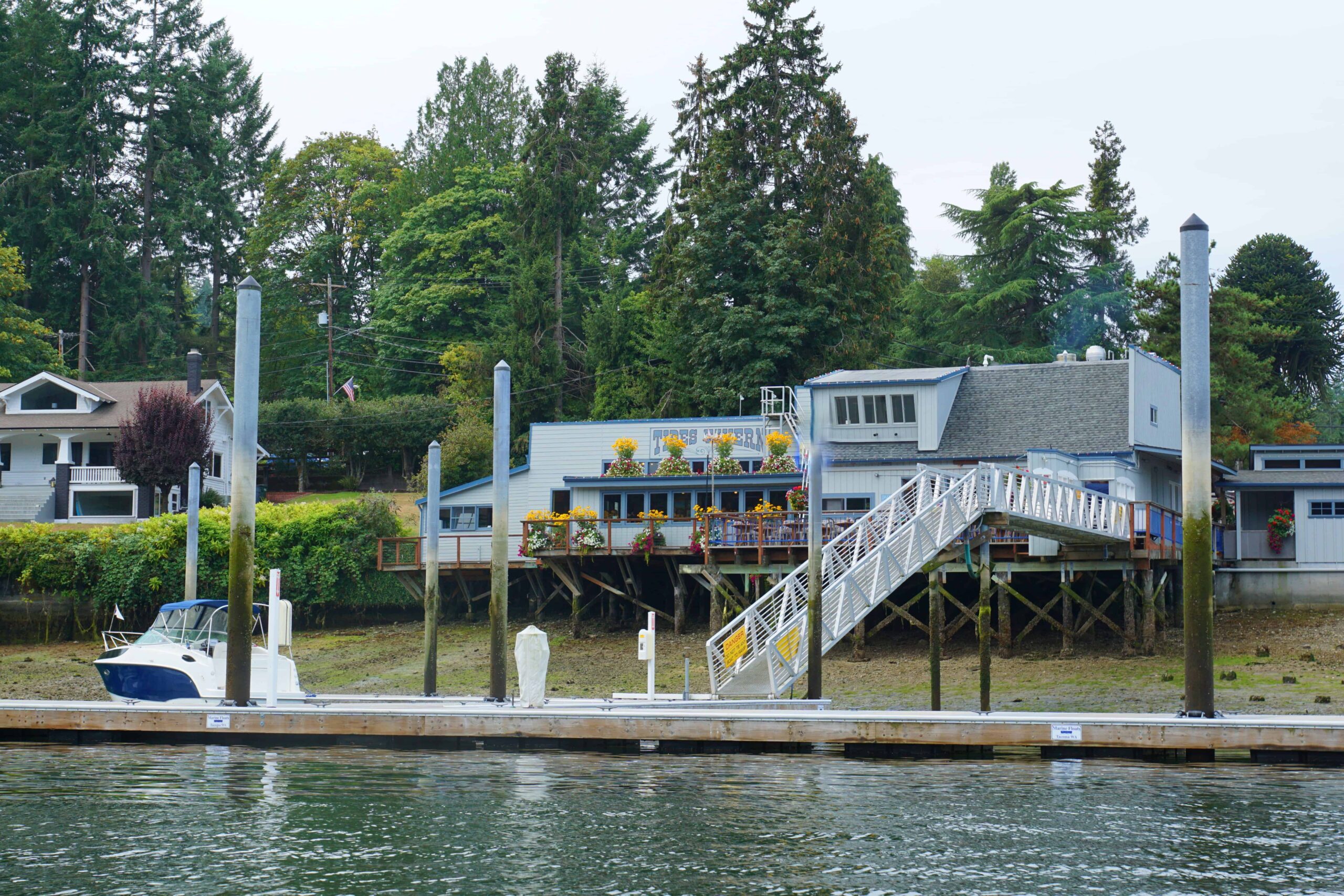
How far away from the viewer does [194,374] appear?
61.3 metres

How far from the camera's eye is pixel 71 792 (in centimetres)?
2039

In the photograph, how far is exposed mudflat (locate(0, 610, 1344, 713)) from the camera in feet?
101

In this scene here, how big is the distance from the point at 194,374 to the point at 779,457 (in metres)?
28.3

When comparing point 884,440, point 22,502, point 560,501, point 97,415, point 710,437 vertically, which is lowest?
point 560,501

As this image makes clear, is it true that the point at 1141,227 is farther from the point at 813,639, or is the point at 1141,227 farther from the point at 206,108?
the point at 813,639

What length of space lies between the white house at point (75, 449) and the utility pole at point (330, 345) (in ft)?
30.0

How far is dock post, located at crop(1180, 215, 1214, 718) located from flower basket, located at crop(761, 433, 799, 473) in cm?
2090

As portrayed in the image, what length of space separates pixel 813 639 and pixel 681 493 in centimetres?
1715

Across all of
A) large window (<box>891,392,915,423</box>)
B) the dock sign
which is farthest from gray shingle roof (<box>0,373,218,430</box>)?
the dock sign

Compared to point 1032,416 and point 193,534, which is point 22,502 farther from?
point 1032,416

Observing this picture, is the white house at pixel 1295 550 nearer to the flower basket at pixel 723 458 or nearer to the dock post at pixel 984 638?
the flower basket at pixel 723 458

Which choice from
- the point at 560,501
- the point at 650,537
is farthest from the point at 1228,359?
the point at 650,537

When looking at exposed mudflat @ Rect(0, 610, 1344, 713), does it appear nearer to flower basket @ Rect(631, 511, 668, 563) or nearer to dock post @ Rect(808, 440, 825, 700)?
flower basket @ Rect(631, 511, 668, 563)

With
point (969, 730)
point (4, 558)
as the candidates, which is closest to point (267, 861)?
point (969, 730)
